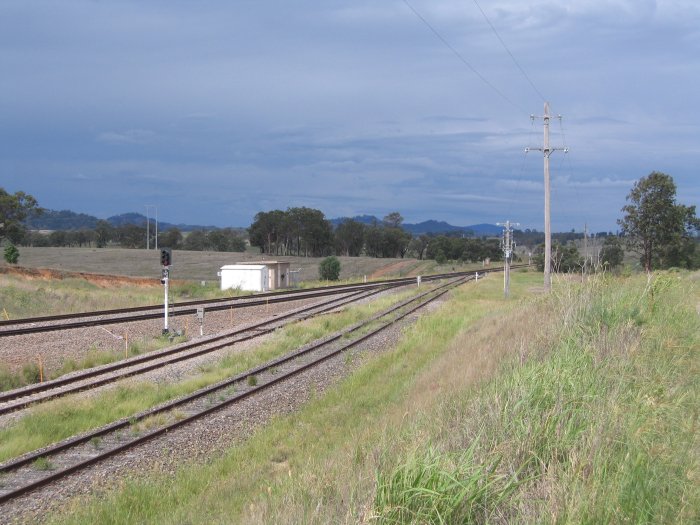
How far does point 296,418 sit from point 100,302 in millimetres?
28309

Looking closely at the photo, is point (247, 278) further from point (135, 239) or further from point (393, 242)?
point (135, 239)

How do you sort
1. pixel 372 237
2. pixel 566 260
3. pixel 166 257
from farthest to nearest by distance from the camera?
pixel 372 237
pixel 166 257
pixel 566 260

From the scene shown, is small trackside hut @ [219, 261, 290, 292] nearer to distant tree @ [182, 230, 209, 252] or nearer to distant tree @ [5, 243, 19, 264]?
distant tree @ [5, 243, 19, 264]

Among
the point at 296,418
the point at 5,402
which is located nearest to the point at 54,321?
the point at 5,402

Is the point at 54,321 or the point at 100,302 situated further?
the point at 100,302

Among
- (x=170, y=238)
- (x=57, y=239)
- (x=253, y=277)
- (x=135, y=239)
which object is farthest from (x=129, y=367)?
(x=57, y=239)

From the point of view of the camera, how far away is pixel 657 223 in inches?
2013

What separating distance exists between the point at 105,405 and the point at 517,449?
1150cm

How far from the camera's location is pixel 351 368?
Result: 63.3ft

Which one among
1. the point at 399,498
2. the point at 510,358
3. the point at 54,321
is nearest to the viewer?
the point at 399,498

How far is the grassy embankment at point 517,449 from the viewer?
4707 mm

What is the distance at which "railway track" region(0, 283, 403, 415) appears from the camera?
16.2 meters

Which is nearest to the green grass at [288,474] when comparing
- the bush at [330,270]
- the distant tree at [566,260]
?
the distant tree at [566,260]

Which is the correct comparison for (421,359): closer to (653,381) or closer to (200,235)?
(653,381)
